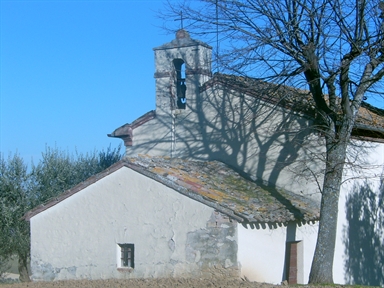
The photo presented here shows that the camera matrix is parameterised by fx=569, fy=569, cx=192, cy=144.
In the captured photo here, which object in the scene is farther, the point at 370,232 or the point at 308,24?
the point at 370,232

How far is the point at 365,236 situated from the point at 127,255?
23.6ft

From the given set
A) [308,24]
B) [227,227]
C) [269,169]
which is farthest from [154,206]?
[308,24]

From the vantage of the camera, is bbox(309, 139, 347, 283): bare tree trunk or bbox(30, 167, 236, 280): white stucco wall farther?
bbox(30, 167, 236, 280): white stucco wall

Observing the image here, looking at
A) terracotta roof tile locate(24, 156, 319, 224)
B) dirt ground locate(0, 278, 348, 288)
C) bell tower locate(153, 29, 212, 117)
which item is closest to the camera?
dirt ground locate(0, 278, 348, 288)

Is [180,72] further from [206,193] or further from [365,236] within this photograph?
[365,236]

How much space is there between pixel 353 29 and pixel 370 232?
6571 mm

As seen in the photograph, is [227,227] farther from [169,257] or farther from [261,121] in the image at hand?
[261,121]

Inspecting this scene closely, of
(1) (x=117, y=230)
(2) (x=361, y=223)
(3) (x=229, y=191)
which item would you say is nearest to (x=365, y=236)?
(2) (x=361, y=223)

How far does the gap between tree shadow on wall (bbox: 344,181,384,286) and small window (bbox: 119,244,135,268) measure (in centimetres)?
610

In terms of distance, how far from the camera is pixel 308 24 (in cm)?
1323

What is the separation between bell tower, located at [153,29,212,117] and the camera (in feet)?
57.1

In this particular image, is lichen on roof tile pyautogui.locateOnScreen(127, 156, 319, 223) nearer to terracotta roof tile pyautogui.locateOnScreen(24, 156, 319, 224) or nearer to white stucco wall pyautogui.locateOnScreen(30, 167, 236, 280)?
terracotta roof tile pyautogui.locateOnScreen(24, 156, 319, 224)

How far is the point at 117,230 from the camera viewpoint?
1391 cm

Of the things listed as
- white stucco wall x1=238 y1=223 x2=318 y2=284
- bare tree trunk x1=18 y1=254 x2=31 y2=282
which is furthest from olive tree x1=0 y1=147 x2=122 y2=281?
white stucco wall x1=238 y1=223 x2=318 y2=284
